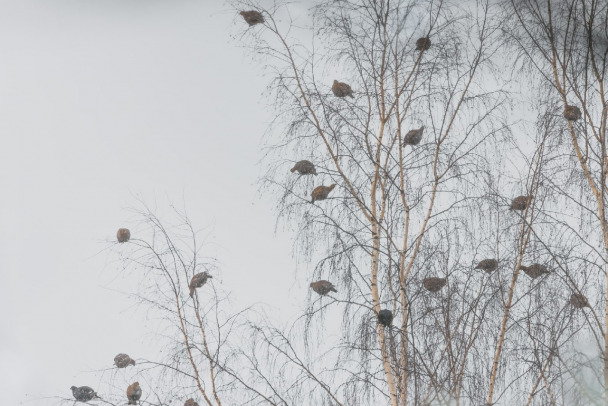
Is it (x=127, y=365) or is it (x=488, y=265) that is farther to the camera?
(x=127, y=365)

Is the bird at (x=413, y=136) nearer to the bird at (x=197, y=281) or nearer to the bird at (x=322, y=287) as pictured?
the bird at (x=322, y=287)

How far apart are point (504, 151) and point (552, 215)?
1.05ft

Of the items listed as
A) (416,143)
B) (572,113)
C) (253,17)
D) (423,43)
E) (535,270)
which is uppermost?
(253,17)

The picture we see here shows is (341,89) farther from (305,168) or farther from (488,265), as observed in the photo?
(488,265)

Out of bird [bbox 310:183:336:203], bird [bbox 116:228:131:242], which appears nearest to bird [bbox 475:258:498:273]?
bird [bbox 310:183:336:203]

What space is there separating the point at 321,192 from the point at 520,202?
30.1 inches

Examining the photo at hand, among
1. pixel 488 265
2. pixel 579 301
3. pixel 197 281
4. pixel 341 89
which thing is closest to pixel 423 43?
pixel 341 89

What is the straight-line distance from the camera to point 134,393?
9.79ft

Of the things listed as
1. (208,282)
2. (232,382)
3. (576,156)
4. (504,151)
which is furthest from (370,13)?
(232,382)

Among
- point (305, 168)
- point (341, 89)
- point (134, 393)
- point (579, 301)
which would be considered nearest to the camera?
point (579, 301)

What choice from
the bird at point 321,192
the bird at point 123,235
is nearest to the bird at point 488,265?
the bird at point 321,192

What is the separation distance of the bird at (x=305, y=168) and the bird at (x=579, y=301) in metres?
1.04

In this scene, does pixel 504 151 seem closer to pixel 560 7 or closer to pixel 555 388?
pixel 560 7

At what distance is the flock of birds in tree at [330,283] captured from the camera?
2.92 metres
